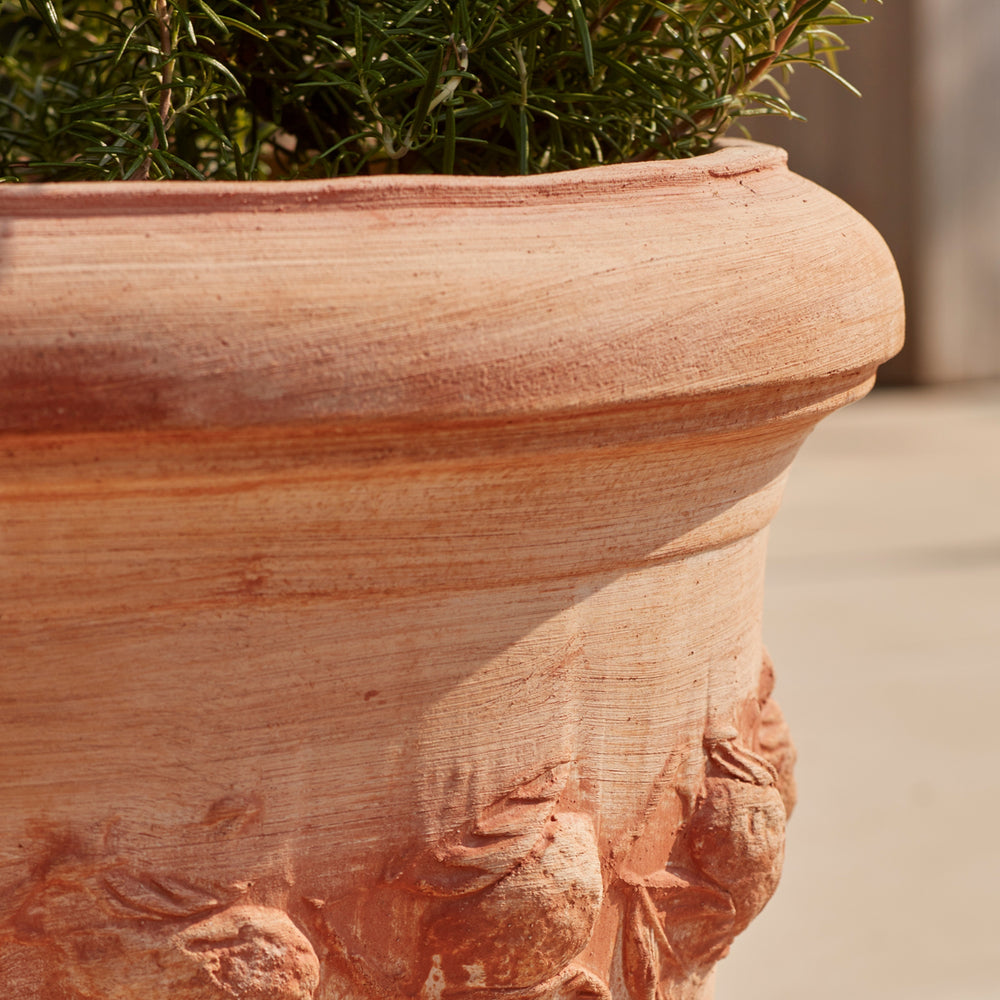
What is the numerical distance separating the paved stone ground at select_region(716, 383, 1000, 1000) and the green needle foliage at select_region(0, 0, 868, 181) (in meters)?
0.93

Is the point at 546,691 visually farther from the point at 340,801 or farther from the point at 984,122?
the point at 984,122

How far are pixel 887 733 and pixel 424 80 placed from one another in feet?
4.85

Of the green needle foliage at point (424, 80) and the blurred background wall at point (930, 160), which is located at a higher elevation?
the green needle foliage at point (424, 80)

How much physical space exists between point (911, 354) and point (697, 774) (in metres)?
4.20

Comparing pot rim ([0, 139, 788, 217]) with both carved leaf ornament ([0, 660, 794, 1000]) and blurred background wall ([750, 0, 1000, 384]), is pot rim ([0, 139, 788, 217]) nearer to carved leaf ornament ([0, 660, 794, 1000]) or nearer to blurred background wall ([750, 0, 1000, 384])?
carved leaf ornament ([0, 660, 794, 1000])

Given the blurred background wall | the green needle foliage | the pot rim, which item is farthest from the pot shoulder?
the blurred background wall

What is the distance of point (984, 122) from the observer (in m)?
4.63

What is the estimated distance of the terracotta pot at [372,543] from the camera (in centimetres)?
55

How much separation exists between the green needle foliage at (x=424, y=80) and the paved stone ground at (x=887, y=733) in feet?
3.05

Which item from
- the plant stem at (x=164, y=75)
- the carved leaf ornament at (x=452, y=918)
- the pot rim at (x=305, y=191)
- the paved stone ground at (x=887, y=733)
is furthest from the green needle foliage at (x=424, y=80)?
the paved stone ground at (x=887, y=733)

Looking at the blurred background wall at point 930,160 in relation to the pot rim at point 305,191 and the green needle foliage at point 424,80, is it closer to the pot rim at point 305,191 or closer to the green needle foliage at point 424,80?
the green needle foliage at point 424,80

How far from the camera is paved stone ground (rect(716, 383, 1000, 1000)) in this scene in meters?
1.40

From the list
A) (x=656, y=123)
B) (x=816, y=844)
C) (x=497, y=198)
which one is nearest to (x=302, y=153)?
(x=656, y=123)

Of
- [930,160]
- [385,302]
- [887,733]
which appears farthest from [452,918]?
[930,160]
